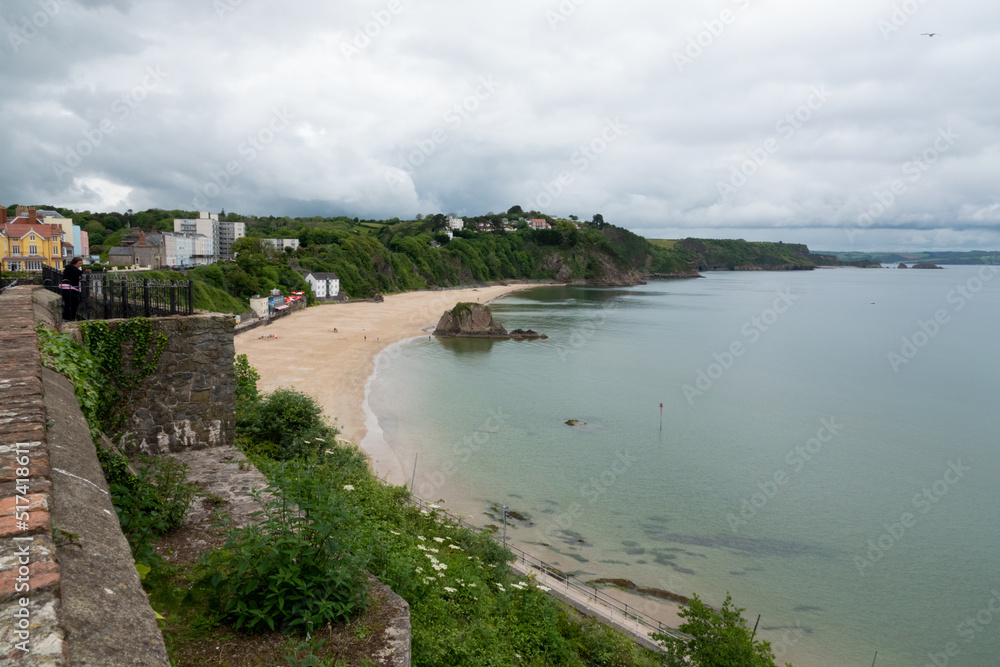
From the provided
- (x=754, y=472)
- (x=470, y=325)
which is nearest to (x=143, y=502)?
(x=754, y=472)

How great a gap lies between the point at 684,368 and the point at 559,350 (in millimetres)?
12376

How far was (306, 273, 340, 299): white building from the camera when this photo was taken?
9231 cm

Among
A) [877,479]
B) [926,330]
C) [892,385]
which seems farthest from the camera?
Result: [926,330]

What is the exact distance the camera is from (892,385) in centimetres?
4422

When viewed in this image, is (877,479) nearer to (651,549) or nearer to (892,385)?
(651,549)

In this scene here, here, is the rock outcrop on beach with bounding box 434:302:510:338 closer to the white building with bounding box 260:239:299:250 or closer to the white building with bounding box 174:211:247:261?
the white building with bounding box 260:239:299:250

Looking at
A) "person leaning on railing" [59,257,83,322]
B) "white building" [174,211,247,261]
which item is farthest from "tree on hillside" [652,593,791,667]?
"white building" [174,211,247,261]

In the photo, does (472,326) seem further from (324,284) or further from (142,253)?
(142,253)

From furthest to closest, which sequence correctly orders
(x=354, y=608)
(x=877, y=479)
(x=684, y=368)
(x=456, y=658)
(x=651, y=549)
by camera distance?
(x=684, y=368), (x=877, y=479), (x=651, y=549), (x=456, y=658), (x=354, y=608)

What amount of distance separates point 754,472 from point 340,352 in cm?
3475

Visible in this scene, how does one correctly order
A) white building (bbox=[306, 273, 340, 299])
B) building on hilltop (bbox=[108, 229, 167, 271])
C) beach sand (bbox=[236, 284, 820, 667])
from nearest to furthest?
beach sand (bbox=[236, 284, 820, 667]), building on hilltop (bbox=[108, 229, 167, 271]), white building (bbox=[306, 273, 340, 299])

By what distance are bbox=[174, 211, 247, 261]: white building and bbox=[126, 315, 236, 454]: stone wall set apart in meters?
128

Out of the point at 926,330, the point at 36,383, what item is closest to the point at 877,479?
the point at 36,383

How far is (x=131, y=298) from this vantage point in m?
10.9
